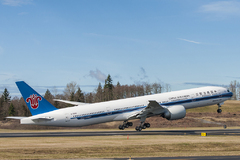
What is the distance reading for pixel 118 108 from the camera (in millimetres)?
49125

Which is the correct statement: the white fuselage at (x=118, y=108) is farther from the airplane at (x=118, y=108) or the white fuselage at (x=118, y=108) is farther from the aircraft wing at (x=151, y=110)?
the aircraft wing at (x=151, y=110)

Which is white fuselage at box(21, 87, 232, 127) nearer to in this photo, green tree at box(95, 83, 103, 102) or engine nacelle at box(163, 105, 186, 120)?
engine nacelle at box(163, 105, 186, 120)

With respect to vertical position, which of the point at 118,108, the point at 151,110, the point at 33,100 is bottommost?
the point at 151,110

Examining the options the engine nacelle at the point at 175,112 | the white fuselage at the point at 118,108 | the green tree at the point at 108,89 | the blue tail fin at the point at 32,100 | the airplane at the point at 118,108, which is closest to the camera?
the blue tail fin at the point at 32,100

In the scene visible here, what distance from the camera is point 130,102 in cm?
5025

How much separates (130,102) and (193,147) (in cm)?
2119

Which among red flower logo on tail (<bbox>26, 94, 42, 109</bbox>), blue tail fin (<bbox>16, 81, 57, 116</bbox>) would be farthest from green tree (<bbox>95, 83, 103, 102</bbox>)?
red flower logo on tail (<bbox>26, 94, 42, 109</bbox>)

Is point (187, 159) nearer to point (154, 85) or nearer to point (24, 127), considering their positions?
point (24, 127)

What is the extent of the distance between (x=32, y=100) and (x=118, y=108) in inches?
544

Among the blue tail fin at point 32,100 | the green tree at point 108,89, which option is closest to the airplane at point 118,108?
the blue tail fin at point 32,100

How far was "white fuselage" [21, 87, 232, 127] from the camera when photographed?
4534cm

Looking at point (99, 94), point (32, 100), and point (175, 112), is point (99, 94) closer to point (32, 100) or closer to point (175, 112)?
point (175, 112)

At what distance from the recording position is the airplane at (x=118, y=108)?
1748 inches

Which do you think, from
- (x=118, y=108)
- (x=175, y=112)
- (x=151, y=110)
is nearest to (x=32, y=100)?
(x=118, y=108)
